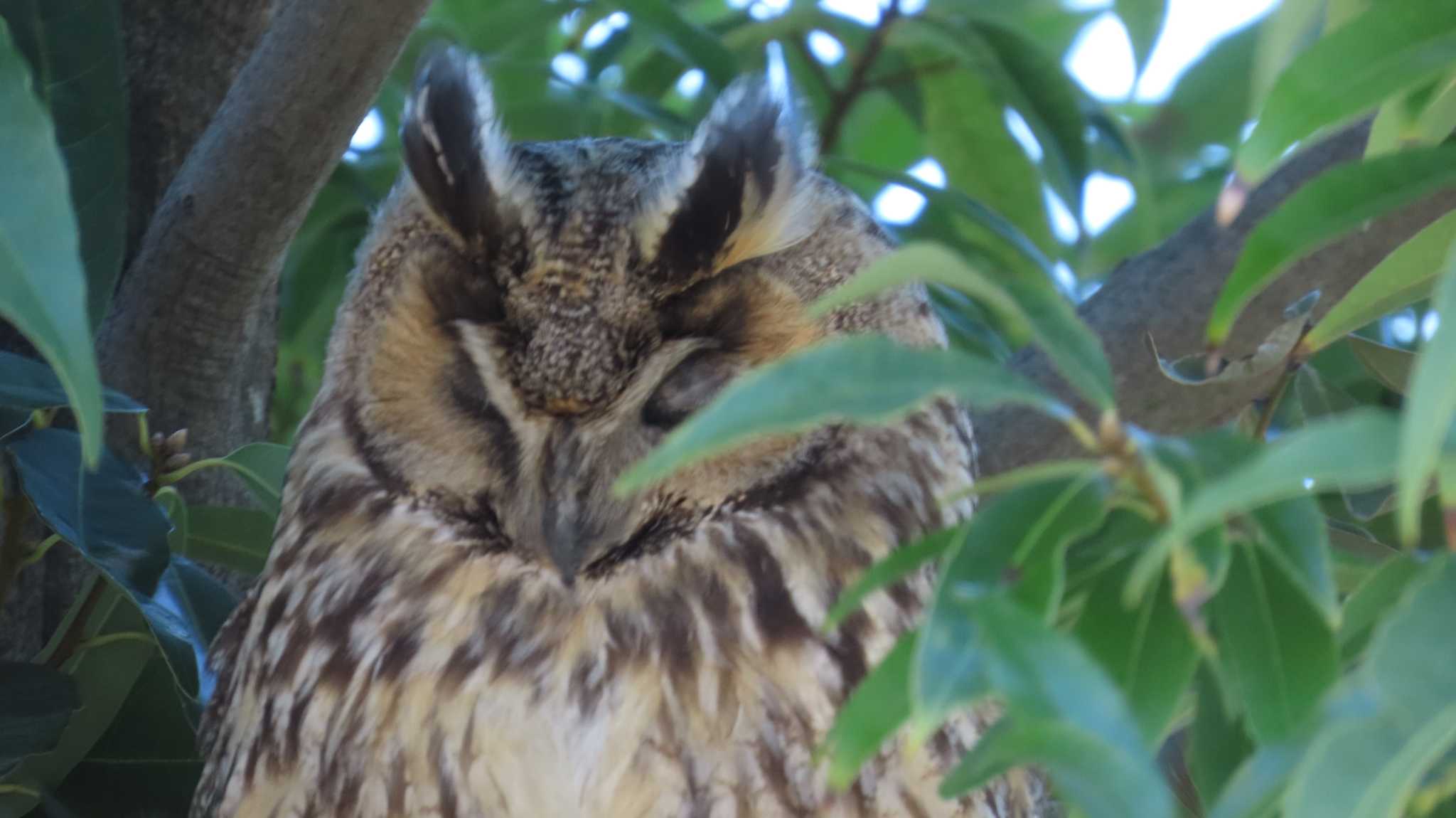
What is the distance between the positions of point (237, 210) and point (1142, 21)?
2.63ft

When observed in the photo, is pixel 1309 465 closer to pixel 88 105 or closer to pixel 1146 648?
pixel 1146 648

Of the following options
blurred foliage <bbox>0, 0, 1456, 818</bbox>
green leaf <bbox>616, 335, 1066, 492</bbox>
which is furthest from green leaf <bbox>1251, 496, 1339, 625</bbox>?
green leaf <bbox>616, 335, 1066, 492</bbox>

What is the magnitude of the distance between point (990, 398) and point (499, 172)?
2.32 feet

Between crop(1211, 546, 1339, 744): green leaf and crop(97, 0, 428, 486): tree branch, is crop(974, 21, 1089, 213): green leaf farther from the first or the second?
crop(1211, 546, 1339, 744): green leaf

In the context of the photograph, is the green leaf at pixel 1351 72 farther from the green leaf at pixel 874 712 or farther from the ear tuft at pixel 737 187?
the ear tuft at pixel 737 187

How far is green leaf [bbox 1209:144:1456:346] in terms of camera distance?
72 cm

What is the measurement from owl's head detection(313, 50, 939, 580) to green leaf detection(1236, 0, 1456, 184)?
0.58 meters

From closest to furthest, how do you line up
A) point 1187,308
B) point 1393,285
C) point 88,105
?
point 1393,285 → point 88,105 → point 1187,308

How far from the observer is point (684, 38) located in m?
1.77

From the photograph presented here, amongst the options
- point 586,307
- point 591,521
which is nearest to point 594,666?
point 591,521

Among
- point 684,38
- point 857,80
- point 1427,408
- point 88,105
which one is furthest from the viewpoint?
point 857,80

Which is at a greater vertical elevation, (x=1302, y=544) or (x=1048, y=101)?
(x=1048, y=101)

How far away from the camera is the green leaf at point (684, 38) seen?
177cm

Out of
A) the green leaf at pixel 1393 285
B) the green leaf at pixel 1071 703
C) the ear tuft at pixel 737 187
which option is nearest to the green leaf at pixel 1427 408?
the green leaf at pixel 1071 703
